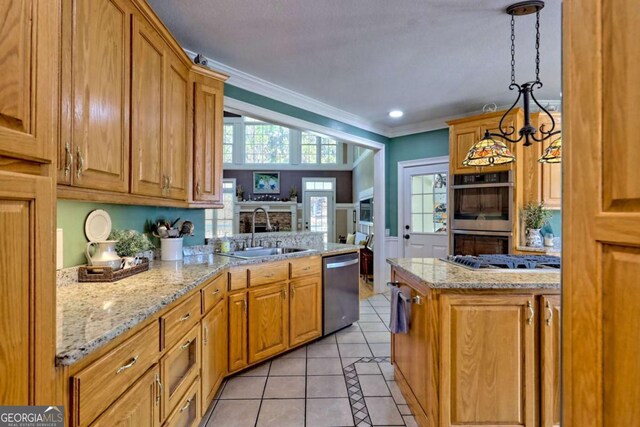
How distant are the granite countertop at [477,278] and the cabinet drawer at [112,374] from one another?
1.34 m

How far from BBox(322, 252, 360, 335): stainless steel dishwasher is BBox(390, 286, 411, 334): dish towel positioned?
1.08 metres

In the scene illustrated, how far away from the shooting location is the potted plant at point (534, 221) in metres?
3.52

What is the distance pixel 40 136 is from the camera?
2.28ft

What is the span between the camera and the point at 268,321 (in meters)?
2.63

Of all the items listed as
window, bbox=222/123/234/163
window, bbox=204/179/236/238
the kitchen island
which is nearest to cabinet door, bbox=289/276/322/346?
the kitchen island

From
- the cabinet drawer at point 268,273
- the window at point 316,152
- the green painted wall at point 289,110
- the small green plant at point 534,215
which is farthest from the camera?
the window at point 316,152

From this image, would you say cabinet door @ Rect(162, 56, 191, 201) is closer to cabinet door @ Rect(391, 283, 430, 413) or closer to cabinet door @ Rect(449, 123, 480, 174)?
cabinet door @ Rect(391, 283, 430, 413)

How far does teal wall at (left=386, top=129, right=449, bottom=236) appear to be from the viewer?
4734 mm

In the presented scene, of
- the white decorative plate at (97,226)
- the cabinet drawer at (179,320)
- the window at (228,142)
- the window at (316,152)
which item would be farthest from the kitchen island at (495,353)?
the window at (228,142)

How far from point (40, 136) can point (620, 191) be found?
1.18m

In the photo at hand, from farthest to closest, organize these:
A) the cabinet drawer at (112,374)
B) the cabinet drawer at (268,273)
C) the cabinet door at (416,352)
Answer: the cabinet drawer at (268,273) < the cabinet door at (416,352) < the cabinet drawer at (112,374)

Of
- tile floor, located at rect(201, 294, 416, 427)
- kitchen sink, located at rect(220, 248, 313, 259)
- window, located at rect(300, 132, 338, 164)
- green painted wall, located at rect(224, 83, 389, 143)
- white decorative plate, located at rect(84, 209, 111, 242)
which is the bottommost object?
tile floor, located at rect(201, 294, 416, 427)

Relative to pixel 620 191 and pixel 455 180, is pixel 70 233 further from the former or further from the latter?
pixel 455 180

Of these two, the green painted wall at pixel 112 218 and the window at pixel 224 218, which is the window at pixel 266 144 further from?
the green painted wall at pixel 112 218
